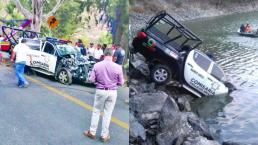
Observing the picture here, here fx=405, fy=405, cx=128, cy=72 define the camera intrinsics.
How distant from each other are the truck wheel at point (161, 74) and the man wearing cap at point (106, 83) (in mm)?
7759

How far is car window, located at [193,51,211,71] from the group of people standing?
8.64 metres

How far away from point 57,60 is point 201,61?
9.07m

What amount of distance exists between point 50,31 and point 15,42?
0.64 ft

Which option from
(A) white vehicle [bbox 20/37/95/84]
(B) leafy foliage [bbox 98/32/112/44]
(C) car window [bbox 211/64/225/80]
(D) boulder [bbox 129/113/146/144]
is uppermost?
(B) leafy foliage [bbox 98/32/112/44]

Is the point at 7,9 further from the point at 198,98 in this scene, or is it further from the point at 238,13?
the point at 238,13

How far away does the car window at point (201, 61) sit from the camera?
10.8m

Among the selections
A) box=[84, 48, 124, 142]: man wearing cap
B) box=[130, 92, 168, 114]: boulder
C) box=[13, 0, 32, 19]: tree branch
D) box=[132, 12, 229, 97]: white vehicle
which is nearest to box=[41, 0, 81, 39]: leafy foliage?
box=[13, 0, 32, 19]: tree branch

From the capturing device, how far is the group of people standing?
2.21 meters

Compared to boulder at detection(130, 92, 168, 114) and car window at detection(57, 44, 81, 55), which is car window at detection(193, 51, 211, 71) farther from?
car window at detection(57, 44, 81, 55)

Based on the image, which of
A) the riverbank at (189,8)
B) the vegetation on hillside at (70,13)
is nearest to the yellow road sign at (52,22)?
the vegetation on hillside at (70,13)

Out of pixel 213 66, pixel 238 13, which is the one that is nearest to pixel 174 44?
pixel 213 66

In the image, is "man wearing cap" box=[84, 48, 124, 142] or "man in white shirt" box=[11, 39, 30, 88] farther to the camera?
"man wearing cap" box=[84, 48, 124, 142]

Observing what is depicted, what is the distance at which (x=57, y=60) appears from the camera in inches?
85.6

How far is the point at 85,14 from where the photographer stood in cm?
229
